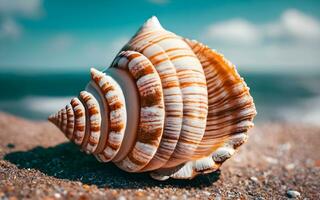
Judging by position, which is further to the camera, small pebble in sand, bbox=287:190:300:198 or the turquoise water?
the turquoise water

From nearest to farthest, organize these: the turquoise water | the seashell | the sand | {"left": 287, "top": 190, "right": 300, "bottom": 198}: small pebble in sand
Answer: the sand < the seashell < {"left": 287, "top": 190, "right": 300, "bottom": 198}: small pebble in sand < the turquoise water

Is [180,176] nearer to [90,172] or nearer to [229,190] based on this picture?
[229,190]

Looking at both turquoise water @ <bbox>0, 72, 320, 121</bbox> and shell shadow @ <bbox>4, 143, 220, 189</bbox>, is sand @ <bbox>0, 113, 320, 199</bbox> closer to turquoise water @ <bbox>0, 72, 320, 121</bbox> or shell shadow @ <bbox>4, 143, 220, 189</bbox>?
shell shadow @ <bbox>4, 143, 220, 189</bbox>

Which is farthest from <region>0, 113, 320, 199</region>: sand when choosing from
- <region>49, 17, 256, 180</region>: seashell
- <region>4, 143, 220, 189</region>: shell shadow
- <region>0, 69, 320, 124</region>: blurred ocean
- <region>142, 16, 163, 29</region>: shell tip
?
<region>0, 69, 320, 124</region>: blurred ocean

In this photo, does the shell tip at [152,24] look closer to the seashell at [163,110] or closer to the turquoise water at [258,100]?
the seashell at [163,110]

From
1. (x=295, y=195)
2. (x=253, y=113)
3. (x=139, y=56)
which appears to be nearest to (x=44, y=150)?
(x=139, y=56)

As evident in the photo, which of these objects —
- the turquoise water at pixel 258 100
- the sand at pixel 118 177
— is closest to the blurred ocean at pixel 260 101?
the turquoise water at pixel 258 100

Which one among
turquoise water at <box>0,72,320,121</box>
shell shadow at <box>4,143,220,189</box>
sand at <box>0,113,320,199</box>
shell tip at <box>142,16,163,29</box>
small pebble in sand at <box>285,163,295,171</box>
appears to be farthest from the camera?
turquoise water at <box>0,72,320,121</box>
